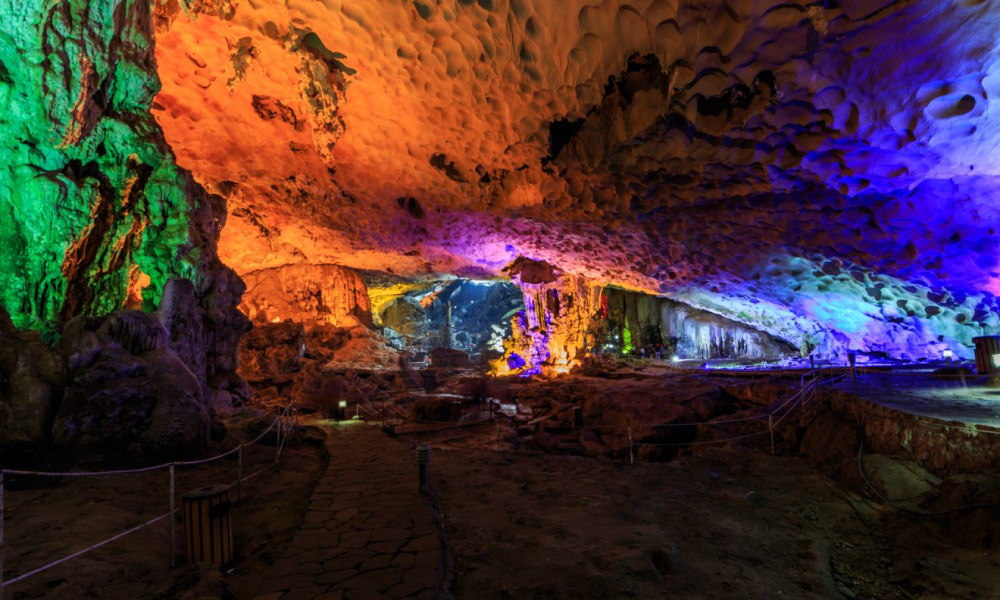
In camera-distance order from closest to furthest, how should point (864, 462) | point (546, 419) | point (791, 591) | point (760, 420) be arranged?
point (791, 591), point (864, 462), point (760, 420), point (546, 419)

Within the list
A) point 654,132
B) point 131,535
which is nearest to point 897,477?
point 654,132

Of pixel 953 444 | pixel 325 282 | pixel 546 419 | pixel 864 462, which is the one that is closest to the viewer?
pixel 953 444

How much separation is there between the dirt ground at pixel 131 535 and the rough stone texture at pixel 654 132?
7645mm

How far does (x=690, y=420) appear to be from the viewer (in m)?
11.8

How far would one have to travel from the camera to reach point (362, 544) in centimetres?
456

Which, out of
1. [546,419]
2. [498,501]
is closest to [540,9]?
[498,501]

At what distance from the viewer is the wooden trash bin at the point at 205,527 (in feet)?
13.9

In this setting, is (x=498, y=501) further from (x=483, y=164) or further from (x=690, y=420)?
(x=483, y=164)

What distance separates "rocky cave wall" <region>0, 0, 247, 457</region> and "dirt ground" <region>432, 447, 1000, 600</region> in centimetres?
468

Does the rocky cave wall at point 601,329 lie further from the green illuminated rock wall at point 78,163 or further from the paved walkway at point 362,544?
the paved walkway at point 362,544

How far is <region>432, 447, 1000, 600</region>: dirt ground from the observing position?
4156 mm

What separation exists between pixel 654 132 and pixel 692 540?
7905mm

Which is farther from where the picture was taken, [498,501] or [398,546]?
[498,501]

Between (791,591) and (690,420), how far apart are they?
25.6 feet
